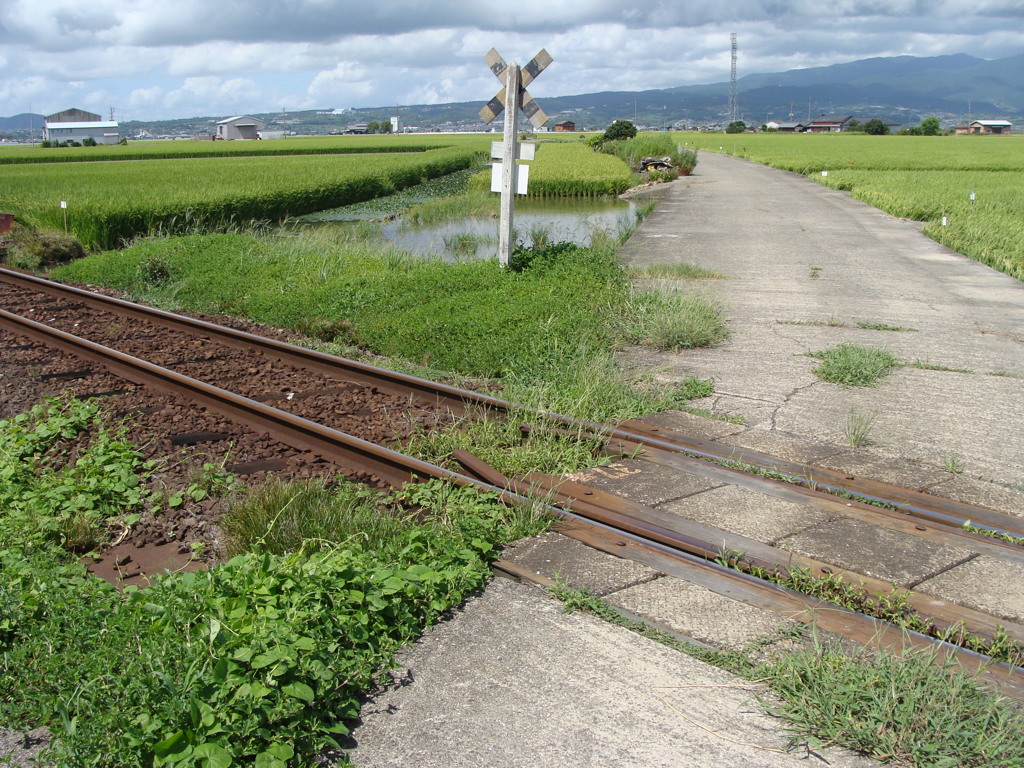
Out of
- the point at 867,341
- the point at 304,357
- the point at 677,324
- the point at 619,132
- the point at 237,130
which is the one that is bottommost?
the point at 304,357

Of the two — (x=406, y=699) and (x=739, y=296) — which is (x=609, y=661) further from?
(x=739, y=296)

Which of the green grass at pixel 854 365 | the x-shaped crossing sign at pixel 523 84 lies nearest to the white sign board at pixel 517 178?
the x-shaped crossing sign at pixel 523 84

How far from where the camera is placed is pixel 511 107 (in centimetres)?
1238

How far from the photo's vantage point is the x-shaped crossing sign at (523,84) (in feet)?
40.3

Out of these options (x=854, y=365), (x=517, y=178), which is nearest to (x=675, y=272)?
(x=517, y=178)

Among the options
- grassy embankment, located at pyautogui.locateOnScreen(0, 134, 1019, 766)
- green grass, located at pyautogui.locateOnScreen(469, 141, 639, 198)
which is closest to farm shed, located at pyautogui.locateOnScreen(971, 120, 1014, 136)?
green grass, located at pyautogui.locateOnScreen(469, 141, 639, 198)

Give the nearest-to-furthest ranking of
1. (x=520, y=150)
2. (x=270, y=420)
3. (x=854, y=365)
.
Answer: (x=270, y=420) → (x=854, y=365) → (x=520, y=150)

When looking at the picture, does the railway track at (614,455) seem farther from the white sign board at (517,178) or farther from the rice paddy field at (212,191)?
the rice paddy field at (212,191)

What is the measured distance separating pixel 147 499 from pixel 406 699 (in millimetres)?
3142

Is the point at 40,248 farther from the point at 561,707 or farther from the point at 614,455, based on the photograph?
the point at 561,707

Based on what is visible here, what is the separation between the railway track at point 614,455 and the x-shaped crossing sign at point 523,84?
5.14 metres

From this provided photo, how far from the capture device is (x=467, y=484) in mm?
5508

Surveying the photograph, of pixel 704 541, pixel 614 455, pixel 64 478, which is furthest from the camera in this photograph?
pixel 614 455

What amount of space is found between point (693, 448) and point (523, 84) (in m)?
7.99
